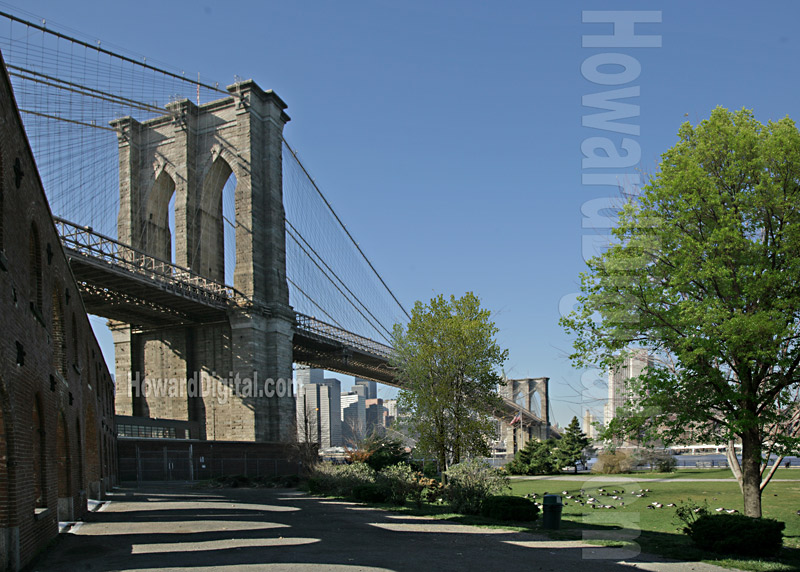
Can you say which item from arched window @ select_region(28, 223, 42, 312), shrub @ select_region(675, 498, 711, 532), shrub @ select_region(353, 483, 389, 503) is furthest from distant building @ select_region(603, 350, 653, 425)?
arched window @ select_region(28, 223, 42, 312)

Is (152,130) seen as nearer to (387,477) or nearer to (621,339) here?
(387,477)

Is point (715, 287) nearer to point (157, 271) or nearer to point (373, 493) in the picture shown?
point (373, 493)

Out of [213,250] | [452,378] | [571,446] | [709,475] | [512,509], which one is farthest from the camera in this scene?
[571,446]

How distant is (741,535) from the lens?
12.4 metres

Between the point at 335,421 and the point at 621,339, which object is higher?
the point at 621,339

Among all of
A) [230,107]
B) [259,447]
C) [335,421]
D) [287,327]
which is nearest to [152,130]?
[230,107]

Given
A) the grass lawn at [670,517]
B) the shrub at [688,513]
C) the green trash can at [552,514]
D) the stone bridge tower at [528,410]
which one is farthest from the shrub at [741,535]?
the stone bridge tower at [528,410]

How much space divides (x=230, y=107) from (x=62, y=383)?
41.7 m

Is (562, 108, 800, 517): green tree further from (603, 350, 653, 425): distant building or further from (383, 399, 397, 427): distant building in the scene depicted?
(383, 399, 397, 427): distant building

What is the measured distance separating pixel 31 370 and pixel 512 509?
12.2 metres

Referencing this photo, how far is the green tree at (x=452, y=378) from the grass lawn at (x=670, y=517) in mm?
4775

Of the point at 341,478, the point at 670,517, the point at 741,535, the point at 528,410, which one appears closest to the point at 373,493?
the point at 341,478

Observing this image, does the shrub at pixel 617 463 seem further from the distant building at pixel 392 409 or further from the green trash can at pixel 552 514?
the green trash can at pixel 552 514

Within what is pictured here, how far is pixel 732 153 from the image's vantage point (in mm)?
15219
